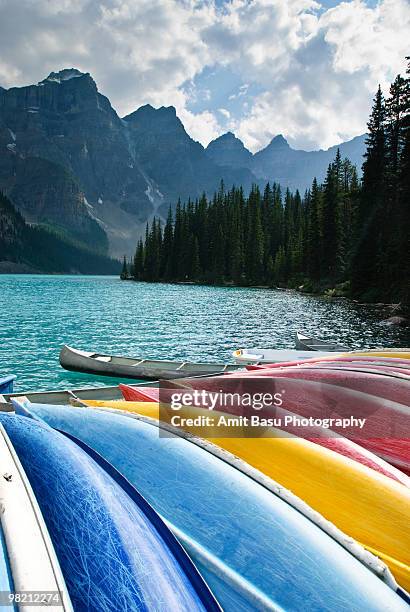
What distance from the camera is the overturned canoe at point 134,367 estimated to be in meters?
12.3

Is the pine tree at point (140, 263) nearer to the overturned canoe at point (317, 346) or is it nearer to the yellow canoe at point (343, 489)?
the overturned canoe at point (317, 346)

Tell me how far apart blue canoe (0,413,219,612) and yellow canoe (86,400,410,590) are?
1076mm

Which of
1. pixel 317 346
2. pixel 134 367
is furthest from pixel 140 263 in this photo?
pixel 134 367

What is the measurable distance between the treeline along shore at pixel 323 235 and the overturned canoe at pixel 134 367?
849 inches

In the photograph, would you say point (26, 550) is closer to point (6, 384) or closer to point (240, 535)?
point (240, 535)

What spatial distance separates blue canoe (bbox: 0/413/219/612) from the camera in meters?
1.67

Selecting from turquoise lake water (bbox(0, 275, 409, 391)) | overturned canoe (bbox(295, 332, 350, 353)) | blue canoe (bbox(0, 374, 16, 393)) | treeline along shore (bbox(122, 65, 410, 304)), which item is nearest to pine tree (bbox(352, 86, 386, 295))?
treeline along shore (bbox(122, 65, 410, 304))

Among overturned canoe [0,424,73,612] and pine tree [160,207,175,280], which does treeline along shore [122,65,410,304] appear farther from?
overturned canoe [0,424,73,612]

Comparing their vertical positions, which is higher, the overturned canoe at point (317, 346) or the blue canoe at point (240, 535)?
the blue canoe at point (240, 535)

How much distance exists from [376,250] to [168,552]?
44.4 m

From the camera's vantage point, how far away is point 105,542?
188 cm

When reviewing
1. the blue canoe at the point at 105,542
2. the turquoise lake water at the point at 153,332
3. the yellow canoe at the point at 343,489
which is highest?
the blue canoe at the point at 105,542

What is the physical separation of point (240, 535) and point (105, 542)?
2.30 feet

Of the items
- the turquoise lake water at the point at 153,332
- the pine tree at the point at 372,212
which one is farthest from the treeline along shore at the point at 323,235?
the turquoise lake water at the point at 153,332
